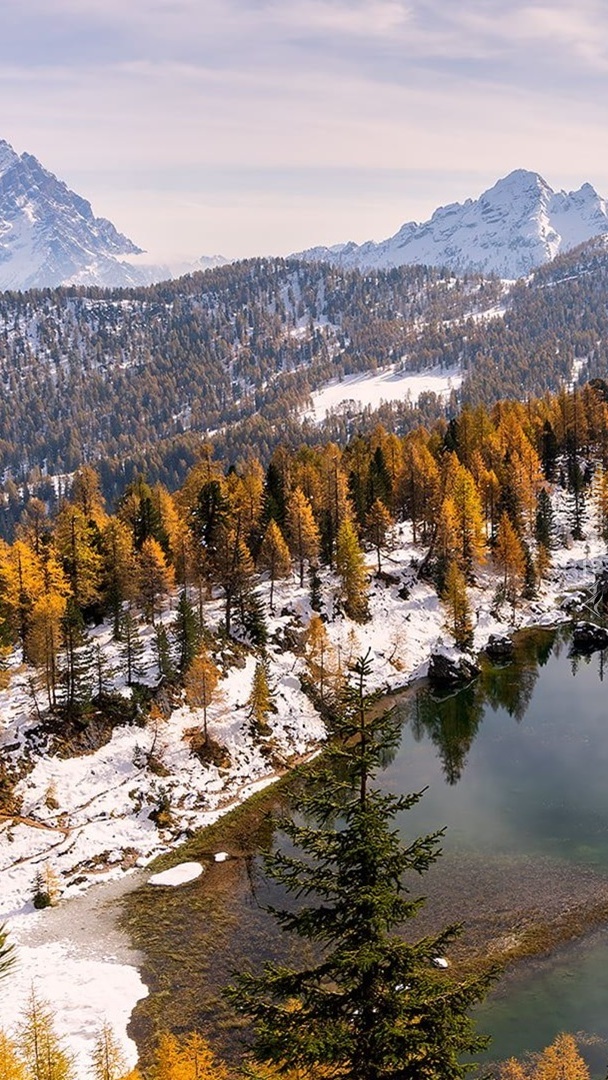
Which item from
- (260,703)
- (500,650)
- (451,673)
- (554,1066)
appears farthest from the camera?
(500,650)

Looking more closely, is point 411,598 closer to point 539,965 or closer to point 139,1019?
point 539,965

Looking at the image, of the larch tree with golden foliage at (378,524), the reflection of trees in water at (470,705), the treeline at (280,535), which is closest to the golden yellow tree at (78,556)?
the treeline at (280,535)

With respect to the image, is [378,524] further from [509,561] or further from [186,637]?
[186,637]

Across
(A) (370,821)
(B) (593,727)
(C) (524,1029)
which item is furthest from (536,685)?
(A) (370,821)

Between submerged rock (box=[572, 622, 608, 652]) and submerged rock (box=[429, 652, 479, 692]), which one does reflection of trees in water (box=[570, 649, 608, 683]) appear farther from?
submerged rock (box=[429, 652, 479, 692])

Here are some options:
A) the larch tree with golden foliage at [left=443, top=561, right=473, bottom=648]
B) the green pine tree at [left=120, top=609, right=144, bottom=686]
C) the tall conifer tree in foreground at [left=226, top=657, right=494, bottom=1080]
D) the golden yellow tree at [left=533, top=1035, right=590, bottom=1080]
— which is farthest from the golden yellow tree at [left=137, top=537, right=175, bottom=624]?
the tall conifer tree in foreground at [left=226, top=657, right=494, bottom=1080]

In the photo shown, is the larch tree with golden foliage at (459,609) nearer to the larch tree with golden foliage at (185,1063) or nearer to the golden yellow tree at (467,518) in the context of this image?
the golden yellow tree at (467,518)

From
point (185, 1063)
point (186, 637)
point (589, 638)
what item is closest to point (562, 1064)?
point (185, 1063)
